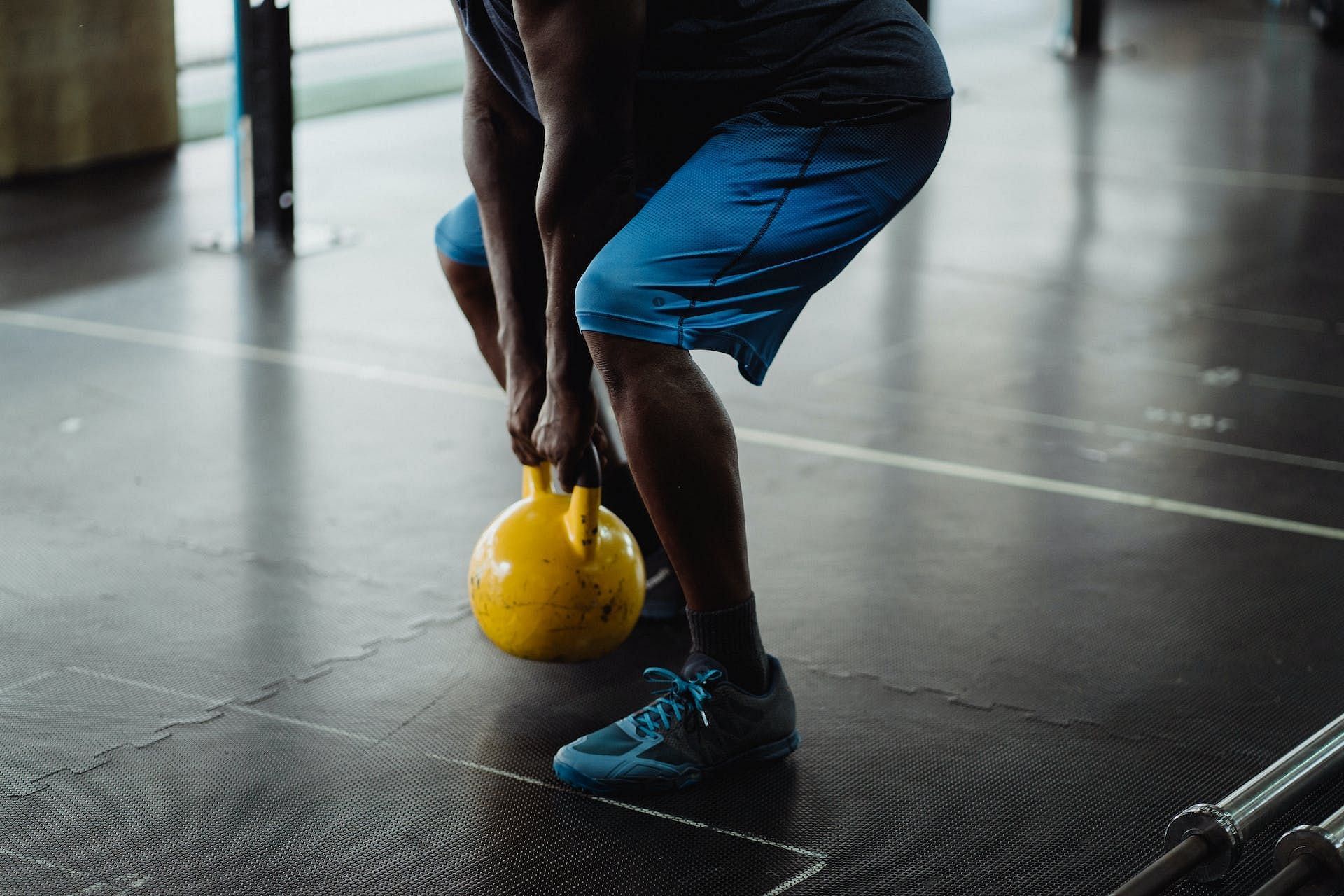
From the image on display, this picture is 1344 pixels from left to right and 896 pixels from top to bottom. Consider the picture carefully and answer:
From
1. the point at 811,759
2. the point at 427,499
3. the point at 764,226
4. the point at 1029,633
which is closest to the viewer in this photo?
the point at 764,226

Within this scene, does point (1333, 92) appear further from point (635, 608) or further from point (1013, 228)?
point (635, 608)

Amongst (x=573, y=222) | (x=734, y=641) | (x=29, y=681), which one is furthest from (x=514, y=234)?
(x=29, y=681)

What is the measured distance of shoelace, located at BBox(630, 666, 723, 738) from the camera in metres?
2.23

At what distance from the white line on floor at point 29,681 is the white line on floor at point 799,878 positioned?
1.16 m

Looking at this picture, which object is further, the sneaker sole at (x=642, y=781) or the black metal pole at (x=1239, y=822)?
the sneaker sole at (x=642, y=781)

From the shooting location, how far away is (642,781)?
7.17 ft

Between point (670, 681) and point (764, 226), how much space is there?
69cm

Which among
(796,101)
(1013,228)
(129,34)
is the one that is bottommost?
(1013,228)

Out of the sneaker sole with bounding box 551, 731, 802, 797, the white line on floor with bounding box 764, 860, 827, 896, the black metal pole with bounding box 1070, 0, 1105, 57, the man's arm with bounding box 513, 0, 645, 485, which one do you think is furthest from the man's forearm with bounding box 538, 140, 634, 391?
the black metal pole with bounding box 1070, 0, 1105, 57

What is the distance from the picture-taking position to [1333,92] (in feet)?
32.1

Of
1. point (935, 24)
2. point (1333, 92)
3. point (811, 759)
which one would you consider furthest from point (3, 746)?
point (935, 24)

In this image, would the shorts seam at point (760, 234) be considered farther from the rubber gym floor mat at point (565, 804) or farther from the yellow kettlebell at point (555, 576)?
the rubber gym floor mat at point (565, 804)

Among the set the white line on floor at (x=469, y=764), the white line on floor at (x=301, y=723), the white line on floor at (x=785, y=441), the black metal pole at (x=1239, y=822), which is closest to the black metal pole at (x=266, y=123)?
the white line on floor at (x=785, y=441)

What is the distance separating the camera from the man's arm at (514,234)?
8.05ft
